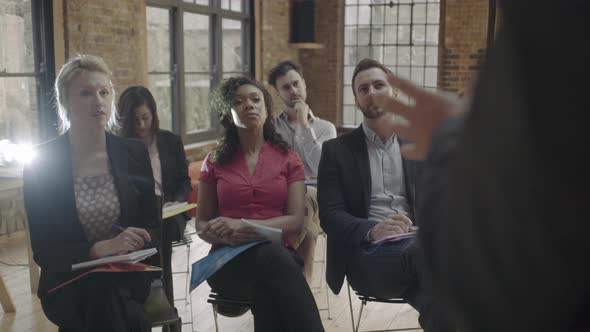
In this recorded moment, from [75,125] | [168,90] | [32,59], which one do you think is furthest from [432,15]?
[75,125]

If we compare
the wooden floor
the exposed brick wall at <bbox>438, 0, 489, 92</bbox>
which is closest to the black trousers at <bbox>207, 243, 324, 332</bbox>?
the wooden floor

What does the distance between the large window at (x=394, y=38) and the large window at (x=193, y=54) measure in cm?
216

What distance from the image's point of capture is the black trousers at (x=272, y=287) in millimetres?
2605

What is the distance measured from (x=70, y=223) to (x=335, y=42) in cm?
800

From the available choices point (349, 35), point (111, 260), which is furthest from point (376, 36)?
point (111, 260)

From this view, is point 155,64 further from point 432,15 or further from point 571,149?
point 571,149

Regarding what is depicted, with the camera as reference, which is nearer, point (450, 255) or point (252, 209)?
point (450, 255)

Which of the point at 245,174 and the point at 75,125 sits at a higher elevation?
the point at 75,125

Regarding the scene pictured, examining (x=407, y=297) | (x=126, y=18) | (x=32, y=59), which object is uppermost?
(x=126, y=18)

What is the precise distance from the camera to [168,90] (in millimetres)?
7113

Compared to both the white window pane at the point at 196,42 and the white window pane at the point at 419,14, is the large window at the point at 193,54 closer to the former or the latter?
the white window pane at the point at 196,42

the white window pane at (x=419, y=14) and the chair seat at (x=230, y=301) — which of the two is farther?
the white window pane at (x=419, y=14)

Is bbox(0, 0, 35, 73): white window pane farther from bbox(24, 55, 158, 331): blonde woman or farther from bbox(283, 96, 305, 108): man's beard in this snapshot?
bbox(24, 55, 158, 331): blonde woman

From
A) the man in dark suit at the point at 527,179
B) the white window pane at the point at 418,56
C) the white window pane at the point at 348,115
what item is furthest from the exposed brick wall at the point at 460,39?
the man in dark suit at the point at 527,179
